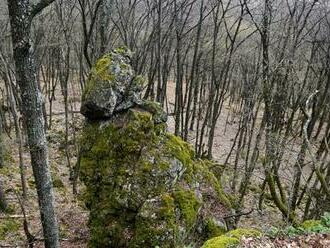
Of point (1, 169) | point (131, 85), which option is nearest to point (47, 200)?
point (131, 85)

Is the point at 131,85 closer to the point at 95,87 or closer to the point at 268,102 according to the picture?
the point at 95,87

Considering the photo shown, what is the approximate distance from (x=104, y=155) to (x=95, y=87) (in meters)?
1.70

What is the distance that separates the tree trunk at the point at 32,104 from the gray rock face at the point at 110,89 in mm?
3346

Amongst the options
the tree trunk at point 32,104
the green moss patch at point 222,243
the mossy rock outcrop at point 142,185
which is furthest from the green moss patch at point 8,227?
the green moss patch at point 222,243

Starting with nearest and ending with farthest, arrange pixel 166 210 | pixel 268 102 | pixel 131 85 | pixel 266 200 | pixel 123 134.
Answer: pixel 166 210 < pixel 123 134 < pixel 131 85 < pixel 268 102 < pixel 266 200

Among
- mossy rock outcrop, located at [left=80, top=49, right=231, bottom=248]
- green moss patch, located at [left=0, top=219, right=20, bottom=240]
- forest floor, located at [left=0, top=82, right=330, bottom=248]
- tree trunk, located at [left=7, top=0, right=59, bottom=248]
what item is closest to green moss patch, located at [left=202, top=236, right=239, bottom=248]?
forest floor, located at [left=0, top=82, right=330, bottom=248]

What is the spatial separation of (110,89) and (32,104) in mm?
3822

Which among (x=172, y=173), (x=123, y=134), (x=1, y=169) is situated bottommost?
(x=1, y=169)

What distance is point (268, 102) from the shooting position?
40.9 feet

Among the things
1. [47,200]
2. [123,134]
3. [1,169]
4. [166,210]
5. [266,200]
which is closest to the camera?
[47,200]

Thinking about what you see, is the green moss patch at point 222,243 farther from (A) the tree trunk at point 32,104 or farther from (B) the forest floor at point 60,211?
(A) the tree trunk at point 32,104

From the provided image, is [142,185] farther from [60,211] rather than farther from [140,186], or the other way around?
[60,211]

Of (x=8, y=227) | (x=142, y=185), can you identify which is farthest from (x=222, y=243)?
A: (x=8, y=227)

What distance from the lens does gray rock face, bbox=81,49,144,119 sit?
988 centimetres
